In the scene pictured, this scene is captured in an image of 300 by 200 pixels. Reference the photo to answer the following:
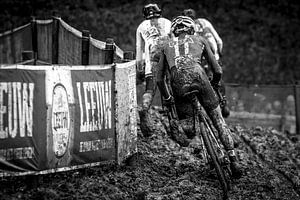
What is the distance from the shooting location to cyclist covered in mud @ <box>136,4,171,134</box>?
446 inches

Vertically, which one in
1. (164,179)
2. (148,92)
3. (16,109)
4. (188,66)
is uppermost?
(188,66)

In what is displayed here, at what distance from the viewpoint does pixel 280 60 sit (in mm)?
28562

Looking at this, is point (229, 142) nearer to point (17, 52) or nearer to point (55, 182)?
point (55, 182)

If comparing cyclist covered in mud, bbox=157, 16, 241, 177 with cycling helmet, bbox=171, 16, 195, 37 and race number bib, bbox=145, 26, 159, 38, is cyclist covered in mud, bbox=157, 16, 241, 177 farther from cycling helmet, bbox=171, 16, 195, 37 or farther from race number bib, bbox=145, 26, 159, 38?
race number bib, bbox=145, 26, 159, 38

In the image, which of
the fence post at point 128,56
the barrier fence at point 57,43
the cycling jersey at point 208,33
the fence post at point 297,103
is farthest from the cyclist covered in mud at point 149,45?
the fence post at point 297,103

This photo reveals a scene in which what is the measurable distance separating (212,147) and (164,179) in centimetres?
108

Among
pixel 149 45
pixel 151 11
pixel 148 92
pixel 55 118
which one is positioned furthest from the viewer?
pixel 151 11

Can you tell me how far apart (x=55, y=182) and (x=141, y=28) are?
427 cm

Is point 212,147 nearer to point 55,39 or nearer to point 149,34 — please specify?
point 149,34

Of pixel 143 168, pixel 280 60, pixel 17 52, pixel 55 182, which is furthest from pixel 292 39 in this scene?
pixel 55 182

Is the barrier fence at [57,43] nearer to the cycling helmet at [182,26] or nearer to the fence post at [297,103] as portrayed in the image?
the cycling helmet at [182,26]

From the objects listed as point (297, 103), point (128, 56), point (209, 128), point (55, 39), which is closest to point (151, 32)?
point (128, 56)

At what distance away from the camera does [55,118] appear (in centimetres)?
832

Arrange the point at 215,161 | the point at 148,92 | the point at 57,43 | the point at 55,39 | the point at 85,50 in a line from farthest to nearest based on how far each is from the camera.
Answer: the point at 55,39
the point at 57,43
the point at 148,92
the point at 85,50
the point at 215,161
